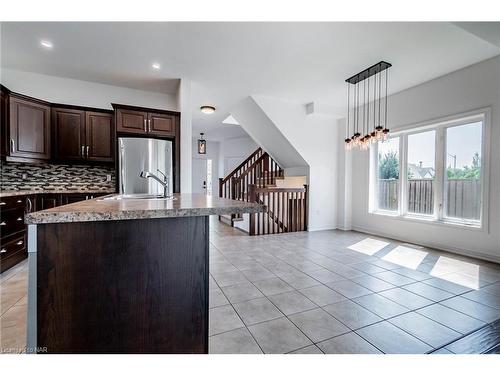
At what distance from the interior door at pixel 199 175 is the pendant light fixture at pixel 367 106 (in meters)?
6.20

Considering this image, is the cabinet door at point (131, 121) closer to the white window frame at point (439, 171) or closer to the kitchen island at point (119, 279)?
the kitchen island at point (119, 279)

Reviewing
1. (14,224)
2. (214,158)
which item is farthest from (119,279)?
(214,158)

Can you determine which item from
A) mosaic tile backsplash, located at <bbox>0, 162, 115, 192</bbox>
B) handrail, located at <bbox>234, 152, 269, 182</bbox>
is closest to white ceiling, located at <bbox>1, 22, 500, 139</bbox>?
mosaic tile backsplash, located at <bbox>0, 162, 115, 192</bbox>

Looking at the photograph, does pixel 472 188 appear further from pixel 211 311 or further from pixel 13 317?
pixel 13 317

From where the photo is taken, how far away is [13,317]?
6.30 feet

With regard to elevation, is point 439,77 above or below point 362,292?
above

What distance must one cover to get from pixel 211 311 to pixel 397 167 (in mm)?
4558

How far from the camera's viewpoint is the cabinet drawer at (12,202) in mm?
2730

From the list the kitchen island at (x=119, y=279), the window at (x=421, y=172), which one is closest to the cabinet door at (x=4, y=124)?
the kitchen island at (x=119, y=279)

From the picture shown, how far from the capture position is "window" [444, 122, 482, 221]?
3.54 m

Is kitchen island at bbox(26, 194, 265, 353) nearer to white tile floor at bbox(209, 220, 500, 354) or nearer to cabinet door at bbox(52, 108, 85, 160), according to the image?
white tile floor at bbox(209, 220, 500, 354)

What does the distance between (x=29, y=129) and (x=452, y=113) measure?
21.6ft
